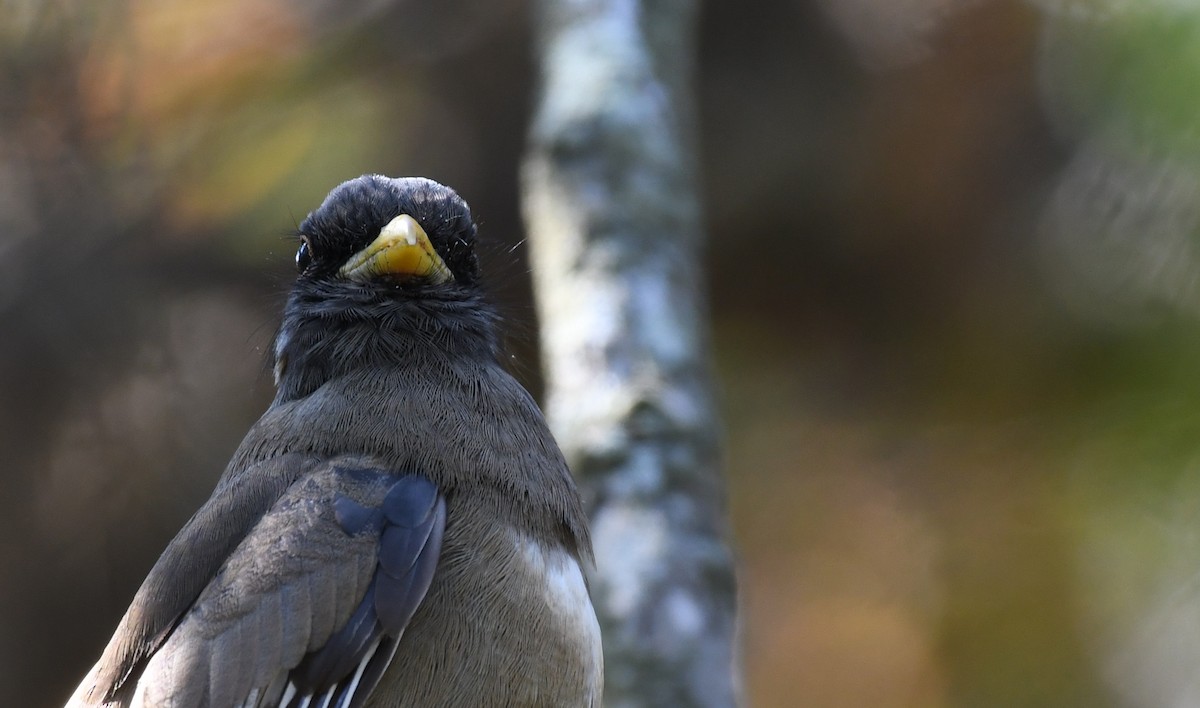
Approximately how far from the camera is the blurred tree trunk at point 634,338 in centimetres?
301

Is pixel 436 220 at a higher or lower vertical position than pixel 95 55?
lower

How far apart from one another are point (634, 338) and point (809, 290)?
356 centimetres

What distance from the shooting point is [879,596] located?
7.00 m

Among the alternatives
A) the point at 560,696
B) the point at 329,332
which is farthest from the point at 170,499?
the point at 560,696

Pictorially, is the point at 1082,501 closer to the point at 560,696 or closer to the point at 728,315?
the point at 728,315

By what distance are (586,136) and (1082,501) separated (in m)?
3.02

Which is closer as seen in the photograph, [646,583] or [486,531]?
[486,531]

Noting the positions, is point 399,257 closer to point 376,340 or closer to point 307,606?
point 376,340

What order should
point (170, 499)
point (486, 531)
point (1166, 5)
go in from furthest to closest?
point (170, 499), point (1166, 5), point (486, 531)

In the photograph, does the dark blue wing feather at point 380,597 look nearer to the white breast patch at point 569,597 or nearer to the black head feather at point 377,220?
the white breast patch at point 569,597

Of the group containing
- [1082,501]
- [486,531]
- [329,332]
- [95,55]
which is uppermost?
[95,55]

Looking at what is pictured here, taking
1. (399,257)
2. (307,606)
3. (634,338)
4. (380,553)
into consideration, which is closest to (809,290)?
(634,338)

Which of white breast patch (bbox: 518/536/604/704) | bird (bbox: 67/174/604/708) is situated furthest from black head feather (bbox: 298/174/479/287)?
white breast patch (bbox: 518/536/604/704)

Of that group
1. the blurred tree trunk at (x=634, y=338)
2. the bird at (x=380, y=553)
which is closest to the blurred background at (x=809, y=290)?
the blurred tree trunk at (x=634, y=338)
